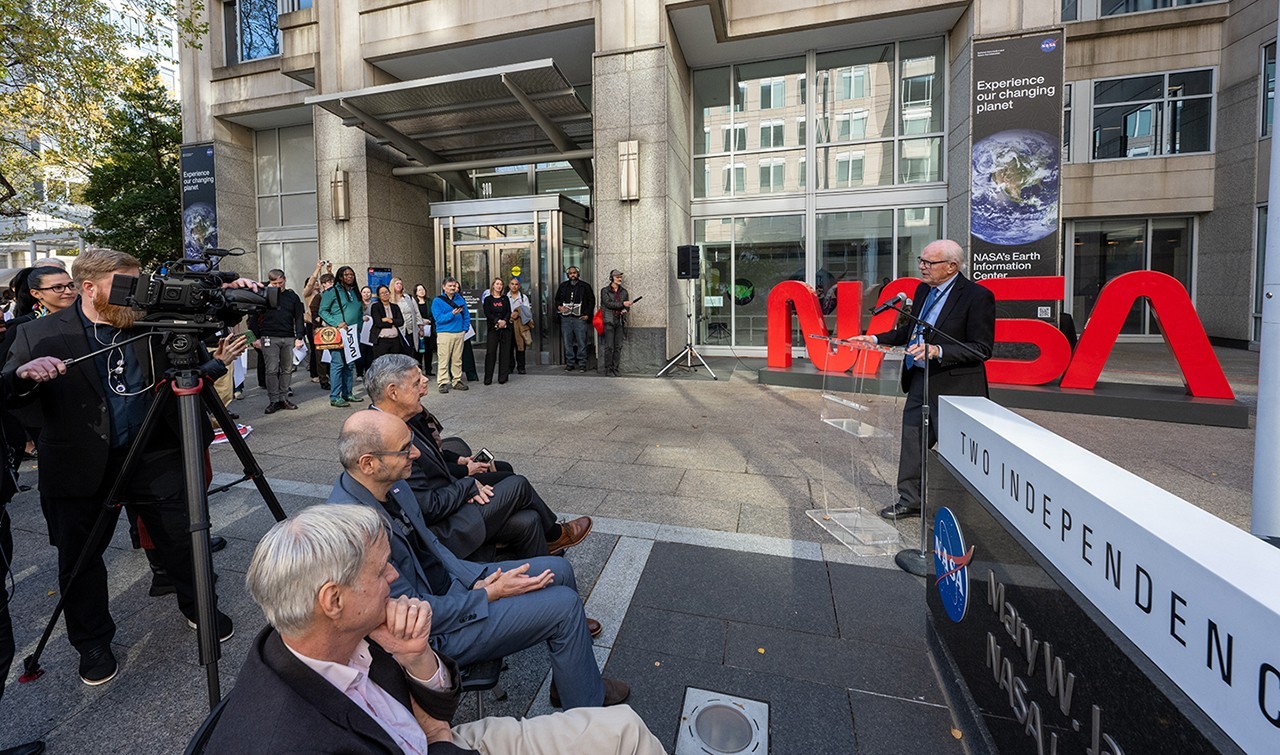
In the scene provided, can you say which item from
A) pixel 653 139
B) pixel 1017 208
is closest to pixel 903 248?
pixel 1017 208

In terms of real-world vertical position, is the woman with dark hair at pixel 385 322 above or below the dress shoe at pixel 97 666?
above

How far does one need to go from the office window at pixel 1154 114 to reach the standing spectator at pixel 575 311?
536 inches

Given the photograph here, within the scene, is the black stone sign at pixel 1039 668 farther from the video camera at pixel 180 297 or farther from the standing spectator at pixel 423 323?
the standing spectator at pixel 423 323

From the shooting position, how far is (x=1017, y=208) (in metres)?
9.95

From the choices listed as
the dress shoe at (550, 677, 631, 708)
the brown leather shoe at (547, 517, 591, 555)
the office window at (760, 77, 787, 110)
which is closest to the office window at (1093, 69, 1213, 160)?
the office window at (760, 77, 787, 110)

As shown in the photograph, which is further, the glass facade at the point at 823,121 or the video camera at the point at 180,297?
the glass facade at the point at 823,121

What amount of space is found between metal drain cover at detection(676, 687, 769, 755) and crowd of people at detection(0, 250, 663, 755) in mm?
283

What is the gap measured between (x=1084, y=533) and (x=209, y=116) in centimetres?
2120

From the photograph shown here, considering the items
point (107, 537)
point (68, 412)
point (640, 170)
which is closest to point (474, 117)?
point (640, 170)

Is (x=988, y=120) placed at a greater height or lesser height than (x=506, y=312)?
greater

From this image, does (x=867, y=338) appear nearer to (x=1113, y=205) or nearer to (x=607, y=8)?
(x=607, y=8)

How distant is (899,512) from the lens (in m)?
4.05

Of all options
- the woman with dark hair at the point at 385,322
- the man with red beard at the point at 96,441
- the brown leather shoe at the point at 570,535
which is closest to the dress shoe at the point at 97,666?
the man with red beard at the point at 96,441

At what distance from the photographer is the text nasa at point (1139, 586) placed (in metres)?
0.83
